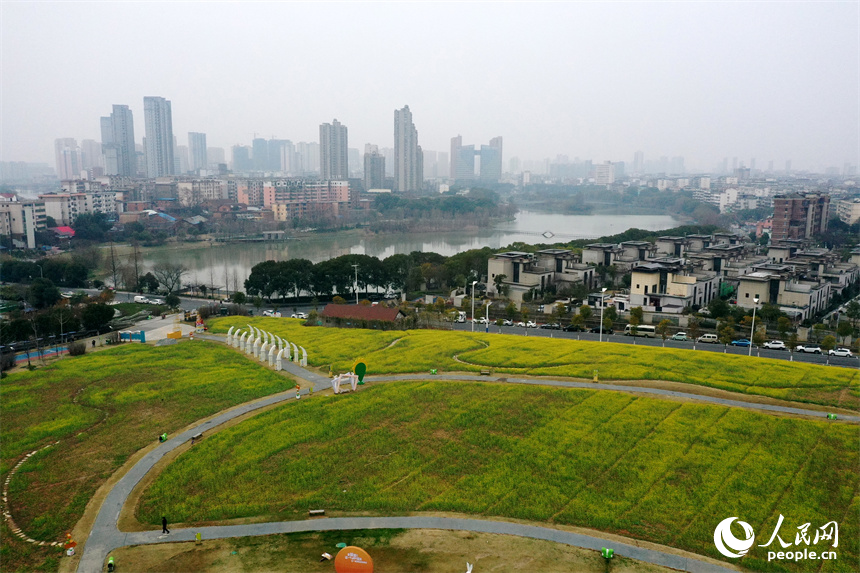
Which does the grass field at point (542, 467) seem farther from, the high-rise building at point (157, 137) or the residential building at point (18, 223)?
the high-rise building at point (157, 137)

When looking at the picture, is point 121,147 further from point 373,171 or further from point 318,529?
point 318,529

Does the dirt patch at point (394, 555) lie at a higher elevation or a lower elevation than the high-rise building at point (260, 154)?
lower

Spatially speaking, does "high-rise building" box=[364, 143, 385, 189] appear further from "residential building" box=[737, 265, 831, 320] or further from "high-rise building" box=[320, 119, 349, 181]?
"residential building" box=[737, 265, 831, 320]

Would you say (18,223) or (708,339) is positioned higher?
(18,223)

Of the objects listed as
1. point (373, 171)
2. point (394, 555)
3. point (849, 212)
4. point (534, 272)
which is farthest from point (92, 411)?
point (373, 171)

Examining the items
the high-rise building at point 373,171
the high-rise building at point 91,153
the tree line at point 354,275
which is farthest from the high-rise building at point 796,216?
the high-rise building at point 91,153

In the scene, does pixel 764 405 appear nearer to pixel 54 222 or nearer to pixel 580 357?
pixel 580 357
